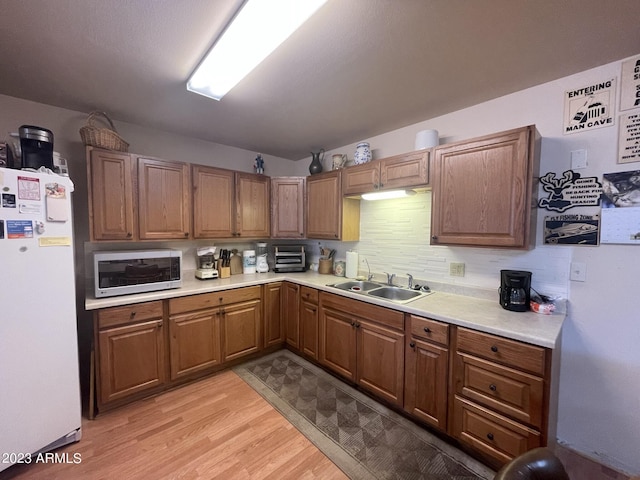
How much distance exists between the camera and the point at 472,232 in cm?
181

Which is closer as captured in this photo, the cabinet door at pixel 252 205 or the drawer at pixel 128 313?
the drawer at pixel 128 313

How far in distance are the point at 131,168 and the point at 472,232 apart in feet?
9.05

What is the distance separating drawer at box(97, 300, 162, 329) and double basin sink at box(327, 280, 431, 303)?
58.8 inches

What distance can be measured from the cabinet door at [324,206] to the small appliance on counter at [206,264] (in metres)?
1.11

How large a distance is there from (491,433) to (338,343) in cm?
121

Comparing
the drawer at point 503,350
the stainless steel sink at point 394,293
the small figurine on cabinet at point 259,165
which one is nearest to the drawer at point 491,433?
the drawer at point 503,350

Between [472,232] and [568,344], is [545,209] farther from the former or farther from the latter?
[568,344]

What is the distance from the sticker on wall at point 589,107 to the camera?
5.00ft

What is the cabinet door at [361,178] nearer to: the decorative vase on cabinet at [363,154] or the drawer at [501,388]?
the decorative vase on cabinet at [363,154]

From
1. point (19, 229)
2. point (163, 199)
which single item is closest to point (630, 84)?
point (163, 199)

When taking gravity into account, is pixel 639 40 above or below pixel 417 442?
above

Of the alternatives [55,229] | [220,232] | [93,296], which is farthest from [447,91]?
[93,296]

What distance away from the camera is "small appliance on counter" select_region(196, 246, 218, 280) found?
268 cm

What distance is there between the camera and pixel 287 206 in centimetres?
315
